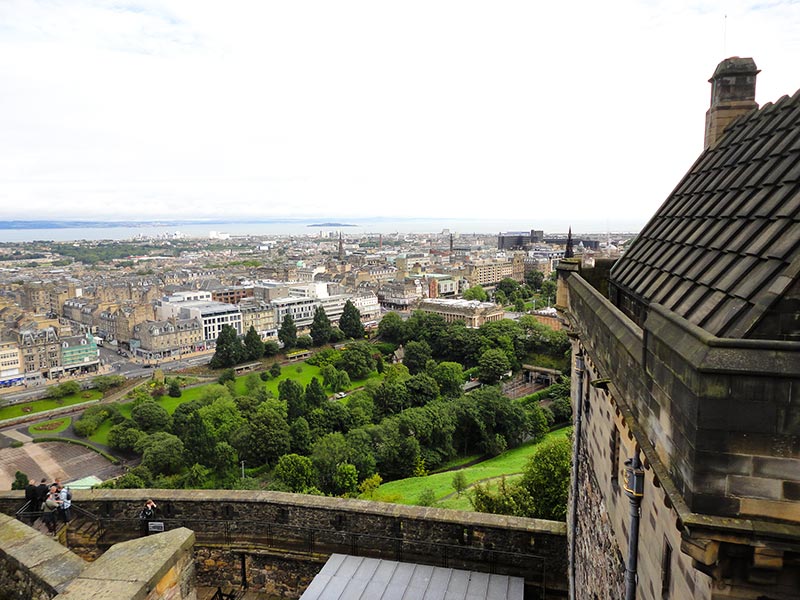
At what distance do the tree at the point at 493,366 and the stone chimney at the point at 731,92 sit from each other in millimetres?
52421

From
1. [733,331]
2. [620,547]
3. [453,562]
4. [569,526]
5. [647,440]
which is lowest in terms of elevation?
[453,562]

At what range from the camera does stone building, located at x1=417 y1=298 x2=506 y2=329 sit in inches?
3167

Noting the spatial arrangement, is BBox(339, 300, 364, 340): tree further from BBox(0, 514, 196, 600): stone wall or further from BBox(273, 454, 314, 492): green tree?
BBox(0, 514, 196, 600): stone wall

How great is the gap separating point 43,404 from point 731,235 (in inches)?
2612

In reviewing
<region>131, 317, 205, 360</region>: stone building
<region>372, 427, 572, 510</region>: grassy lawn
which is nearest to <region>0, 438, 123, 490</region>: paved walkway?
<region>372, 427, 572, 510</region>: grassy lawn

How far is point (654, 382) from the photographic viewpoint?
2941mm

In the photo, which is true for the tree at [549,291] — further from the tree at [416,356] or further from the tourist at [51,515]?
the tourist at [51,515]

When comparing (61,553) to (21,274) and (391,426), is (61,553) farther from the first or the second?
(21,274)

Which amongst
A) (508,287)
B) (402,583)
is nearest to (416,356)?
(508,287)

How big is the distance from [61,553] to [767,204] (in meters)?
7.02

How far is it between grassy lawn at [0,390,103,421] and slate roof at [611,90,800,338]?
6257cm

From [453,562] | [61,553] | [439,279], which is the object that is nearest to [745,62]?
[453,562]

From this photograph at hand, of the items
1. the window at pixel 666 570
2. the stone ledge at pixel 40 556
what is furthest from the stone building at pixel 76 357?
the window at pixel 666 570

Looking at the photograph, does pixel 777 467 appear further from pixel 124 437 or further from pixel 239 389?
pixel 239 389
